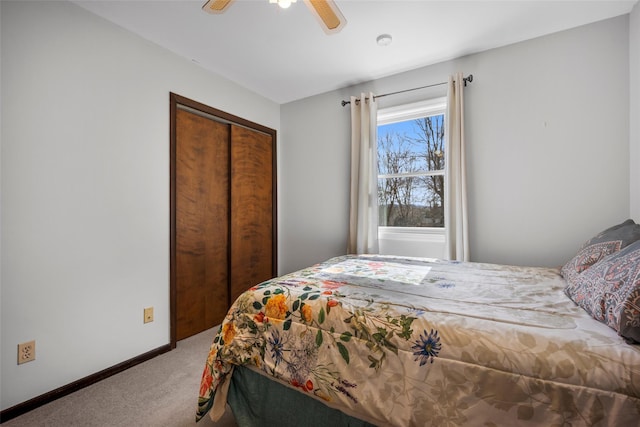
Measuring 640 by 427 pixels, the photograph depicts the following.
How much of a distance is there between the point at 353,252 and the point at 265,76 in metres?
2.06

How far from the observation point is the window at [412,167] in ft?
9.25

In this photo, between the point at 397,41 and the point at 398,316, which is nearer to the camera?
the point at 398,316

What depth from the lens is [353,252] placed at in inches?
116

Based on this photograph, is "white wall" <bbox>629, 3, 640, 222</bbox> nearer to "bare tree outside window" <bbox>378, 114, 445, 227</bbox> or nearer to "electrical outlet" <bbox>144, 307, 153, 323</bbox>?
"bare tree outside window" <bbox>378, 114, 445, 227</bbox>

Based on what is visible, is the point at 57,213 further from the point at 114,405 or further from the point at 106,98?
the point at 114,405

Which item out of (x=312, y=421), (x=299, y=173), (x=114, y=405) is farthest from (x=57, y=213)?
(x=299, y=173)

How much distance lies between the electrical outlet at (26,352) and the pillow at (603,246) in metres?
2.99

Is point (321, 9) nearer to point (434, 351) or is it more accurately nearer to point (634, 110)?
point (434, 351)

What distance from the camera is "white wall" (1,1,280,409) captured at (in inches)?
62.4

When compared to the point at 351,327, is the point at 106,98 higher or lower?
higher

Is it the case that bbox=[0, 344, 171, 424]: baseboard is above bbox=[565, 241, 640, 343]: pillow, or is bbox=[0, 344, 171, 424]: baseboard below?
below

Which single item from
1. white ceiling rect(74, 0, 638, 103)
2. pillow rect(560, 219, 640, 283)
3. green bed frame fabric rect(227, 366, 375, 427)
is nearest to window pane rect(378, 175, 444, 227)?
white ceiling rect(74, 0, 638, 103)

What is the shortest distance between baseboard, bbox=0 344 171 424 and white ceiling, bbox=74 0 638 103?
2489mm

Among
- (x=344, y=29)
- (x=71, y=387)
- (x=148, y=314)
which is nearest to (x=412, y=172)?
(x=344, y=29)
